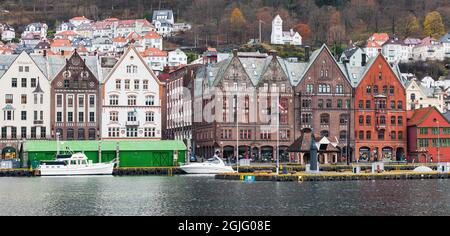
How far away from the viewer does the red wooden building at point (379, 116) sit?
128000mm

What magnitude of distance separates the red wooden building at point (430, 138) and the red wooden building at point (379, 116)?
2168mm

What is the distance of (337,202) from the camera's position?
202ft

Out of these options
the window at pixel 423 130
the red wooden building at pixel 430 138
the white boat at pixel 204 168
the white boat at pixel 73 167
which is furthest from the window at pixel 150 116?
the window at pixel 423 130

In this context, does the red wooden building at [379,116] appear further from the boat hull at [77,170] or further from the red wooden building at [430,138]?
the boat hull at [77,170]

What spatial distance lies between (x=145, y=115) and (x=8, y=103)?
18350mm

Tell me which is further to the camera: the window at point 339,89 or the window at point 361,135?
the window at point 361,135

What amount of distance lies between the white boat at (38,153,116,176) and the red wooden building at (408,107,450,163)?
47163 millimetres

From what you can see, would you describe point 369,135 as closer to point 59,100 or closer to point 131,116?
point 131,116

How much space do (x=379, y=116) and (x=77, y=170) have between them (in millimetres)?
47744

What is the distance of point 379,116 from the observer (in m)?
128

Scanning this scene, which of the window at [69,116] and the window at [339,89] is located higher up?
the window at [339,89]

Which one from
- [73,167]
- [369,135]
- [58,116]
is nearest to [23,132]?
[58,116]
